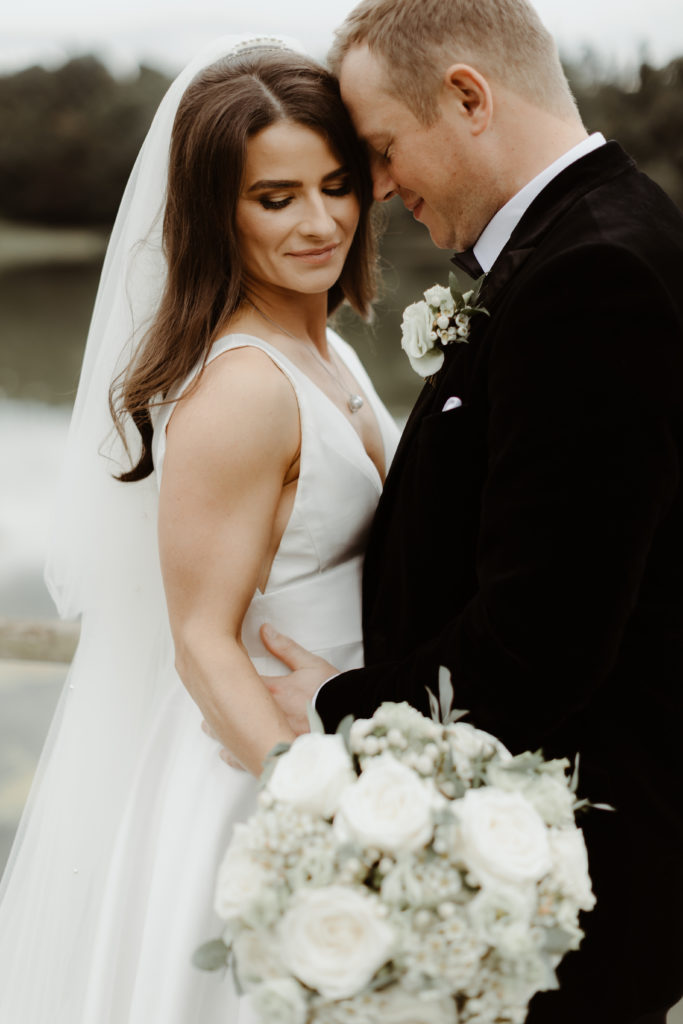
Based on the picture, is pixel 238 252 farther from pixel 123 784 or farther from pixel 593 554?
pixel 123 784

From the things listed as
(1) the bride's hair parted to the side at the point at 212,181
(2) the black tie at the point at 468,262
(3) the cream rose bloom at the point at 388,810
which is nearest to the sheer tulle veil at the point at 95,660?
(1) the bride's hair parted to the side at the point at 212,181

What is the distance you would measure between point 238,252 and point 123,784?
119 cm

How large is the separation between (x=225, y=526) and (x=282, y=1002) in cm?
87

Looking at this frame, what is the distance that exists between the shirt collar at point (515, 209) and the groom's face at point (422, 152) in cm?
3

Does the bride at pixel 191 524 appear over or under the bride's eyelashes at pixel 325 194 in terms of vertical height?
under

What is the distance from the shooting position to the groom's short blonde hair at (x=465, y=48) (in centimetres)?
172

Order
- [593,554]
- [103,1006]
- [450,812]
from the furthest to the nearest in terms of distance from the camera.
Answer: [103,1006]
[593,554]
[450,812]

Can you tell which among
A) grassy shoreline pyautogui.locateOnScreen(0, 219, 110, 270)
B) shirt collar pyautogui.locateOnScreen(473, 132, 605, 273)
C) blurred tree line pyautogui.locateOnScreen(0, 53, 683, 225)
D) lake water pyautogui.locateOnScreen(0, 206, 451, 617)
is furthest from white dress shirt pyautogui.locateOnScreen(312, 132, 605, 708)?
grassy shoreline pyautogui.locateOnScreen(0, 219, 110, 270)

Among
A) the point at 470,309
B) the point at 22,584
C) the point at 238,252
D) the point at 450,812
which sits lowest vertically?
the point at 22,584

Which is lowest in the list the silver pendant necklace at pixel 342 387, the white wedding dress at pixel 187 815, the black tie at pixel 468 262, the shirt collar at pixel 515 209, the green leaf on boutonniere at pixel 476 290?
the white wedding dress at pixel 187 815

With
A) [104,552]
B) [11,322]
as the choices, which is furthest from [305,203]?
[11,322]

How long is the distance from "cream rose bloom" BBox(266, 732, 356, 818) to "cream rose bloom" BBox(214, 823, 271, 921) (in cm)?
7

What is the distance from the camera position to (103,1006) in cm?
194

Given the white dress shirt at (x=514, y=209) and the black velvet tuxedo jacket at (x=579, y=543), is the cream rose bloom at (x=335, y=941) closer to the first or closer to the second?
the black velvet tuxedo jacket at (x=579, y=543)
